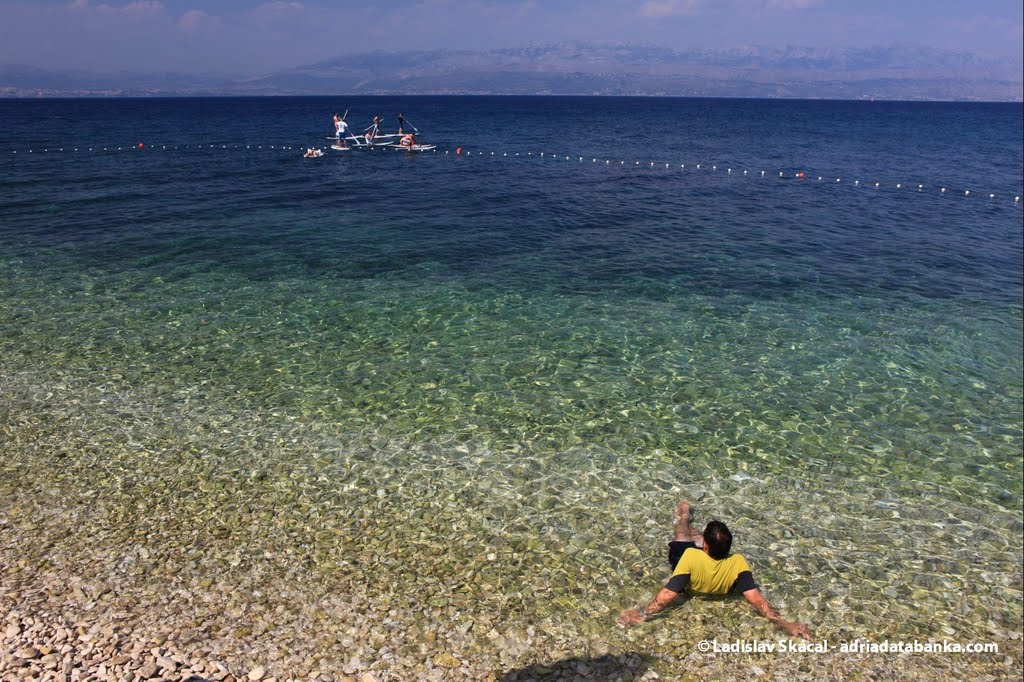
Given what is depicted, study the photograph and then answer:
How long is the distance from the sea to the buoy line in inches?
653

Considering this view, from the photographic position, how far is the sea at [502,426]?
9.27 meters

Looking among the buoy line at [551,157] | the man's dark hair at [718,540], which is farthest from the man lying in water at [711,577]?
the buoy line at [551,157]

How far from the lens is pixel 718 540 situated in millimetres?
9000

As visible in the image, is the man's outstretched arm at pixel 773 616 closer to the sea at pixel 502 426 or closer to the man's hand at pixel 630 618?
the sea at pixel 502 426

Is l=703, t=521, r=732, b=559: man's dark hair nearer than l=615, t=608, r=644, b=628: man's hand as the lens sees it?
No

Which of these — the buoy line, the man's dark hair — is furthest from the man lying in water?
the buoy line

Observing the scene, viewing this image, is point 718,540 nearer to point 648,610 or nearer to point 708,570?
point 708,570

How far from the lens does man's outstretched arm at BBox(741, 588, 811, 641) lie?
8.76m

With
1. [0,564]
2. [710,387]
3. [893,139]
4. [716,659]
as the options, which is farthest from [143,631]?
[893,139]

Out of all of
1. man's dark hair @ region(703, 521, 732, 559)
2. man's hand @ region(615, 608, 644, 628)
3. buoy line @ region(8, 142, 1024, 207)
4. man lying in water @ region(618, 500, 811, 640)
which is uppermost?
buoy line @ region(8, 142, 1024, 207)

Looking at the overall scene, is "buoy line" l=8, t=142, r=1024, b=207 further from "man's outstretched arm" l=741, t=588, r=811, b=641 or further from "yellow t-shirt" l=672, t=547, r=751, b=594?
"yellow t-shirt" l=672, t=547, r=751, b=594

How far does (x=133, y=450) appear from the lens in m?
12.7

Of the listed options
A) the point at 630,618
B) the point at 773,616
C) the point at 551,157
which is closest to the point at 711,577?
the point at 773,616

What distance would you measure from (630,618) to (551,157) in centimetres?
5655
